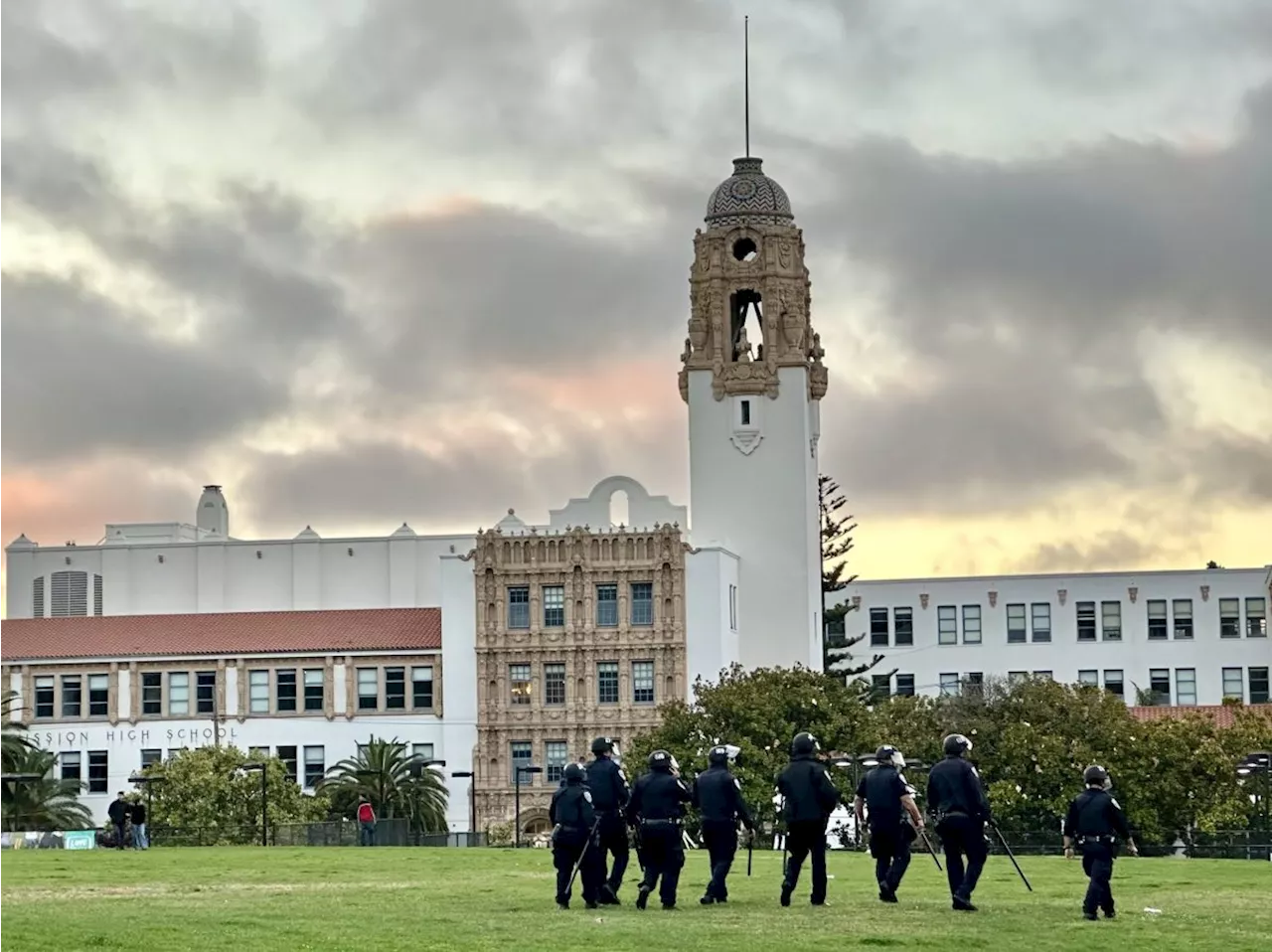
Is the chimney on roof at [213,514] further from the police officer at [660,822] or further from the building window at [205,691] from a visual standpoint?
the police officer at [660,822]

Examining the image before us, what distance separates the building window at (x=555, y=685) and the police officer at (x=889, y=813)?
8382 cm

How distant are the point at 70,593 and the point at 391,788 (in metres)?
43.1

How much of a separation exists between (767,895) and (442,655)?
3298 inches

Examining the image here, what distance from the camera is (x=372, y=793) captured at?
104 meters

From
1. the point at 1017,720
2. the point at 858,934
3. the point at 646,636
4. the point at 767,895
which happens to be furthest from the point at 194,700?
the point at 858,934

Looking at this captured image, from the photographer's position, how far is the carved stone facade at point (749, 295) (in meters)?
122

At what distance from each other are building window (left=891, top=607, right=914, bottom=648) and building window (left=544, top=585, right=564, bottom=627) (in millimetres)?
32421

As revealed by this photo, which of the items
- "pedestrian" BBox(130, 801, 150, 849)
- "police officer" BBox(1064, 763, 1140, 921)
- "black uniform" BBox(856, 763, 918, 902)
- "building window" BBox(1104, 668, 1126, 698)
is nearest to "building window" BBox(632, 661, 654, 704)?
"building window" BBox(1104, 668, 1126, 698)

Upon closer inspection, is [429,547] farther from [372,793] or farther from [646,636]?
[372,793]

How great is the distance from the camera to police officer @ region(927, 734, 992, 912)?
31578 millimetres

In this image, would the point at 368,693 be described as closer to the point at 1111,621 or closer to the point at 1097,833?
the point at 1111,621

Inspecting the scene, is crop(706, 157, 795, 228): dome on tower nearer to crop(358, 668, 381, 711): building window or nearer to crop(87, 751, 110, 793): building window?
crop(358, 668, 381, 711): building window

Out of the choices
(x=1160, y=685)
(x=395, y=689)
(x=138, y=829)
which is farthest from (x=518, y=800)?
(x=1160, y=685)

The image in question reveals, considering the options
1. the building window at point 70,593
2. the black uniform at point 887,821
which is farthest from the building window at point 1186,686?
the black uniform at point 887,821
